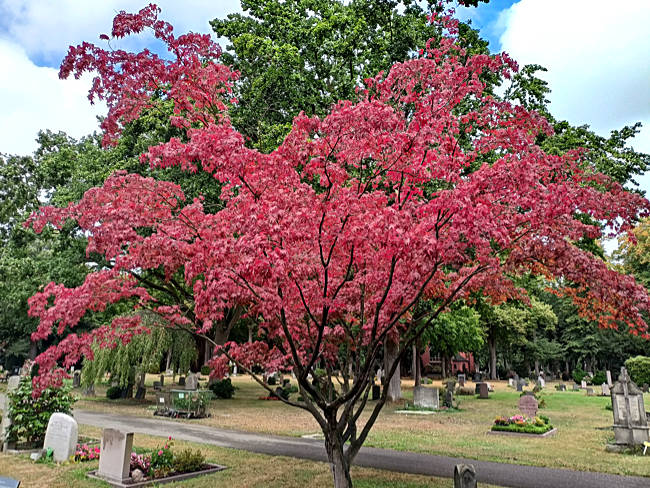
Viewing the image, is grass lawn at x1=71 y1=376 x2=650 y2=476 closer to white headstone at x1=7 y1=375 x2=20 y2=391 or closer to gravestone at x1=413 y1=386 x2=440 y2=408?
gravestone at x1=413 y1=386 x2=440 y2=408

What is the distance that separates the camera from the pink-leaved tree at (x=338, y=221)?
596cm

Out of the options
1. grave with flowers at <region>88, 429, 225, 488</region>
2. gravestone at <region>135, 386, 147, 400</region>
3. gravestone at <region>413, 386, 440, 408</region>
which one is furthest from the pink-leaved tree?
gravestone at <region>135, 386, 147, 400</region>

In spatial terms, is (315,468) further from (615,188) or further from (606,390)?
(606,390)

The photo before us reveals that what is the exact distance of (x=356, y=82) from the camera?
15.8 metres

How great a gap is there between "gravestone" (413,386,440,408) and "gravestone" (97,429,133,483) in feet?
51.7

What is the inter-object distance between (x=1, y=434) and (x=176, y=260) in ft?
25.5

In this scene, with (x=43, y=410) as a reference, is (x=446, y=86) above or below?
above

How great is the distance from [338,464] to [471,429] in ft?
34.1

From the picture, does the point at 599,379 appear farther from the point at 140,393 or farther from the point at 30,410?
the point at 30,410

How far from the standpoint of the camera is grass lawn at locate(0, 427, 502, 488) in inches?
328

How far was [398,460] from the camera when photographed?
10.6 m

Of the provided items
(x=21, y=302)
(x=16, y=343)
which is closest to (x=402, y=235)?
(x=21, y=302)

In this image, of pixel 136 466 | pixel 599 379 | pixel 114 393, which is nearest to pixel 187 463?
pixel 136 466

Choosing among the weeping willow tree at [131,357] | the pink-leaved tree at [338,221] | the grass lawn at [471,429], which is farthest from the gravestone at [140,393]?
the pink-leaved tree at [338,221]
